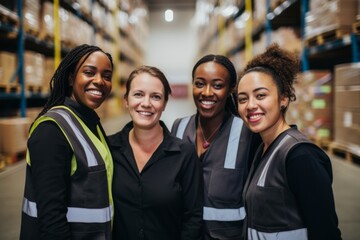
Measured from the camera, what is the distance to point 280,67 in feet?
5.74

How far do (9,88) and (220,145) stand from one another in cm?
405

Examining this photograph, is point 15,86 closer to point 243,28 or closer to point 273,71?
point 273,71

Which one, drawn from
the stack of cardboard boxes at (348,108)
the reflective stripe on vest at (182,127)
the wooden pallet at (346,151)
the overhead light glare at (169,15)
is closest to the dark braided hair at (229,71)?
the reflective stripe on vest at (182,127)

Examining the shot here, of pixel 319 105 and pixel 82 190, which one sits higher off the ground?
pixel 319 105

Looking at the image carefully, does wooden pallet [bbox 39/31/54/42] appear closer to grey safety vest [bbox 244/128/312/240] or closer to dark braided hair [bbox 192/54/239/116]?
dark braided hair [bbox 192/54/239/116]

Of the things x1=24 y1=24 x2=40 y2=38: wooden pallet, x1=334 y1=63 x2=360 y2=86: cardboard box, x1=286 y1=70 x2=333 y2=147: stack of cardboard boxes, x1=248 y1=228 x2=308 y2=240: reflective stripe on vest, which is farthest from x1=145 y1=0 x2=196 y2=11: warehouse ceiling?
x1=248 y1=228 x2=308 y2=240: reflective stripe on vest

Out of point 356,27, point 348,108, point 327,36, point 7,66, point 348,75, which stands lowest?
point 348,108

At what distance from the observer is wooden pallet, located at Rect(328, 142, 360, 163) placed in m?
3.87

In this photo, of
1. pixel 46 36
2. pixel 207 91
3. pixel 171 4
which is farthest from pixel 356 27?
pixel 171 4

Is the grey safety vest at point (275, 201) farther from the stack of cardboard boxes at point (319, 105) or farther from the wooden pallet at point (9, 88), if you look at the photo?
the wooden pallet at point (9, 88)

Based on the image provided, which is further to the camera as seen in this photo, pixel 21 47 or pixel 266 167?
pixel 21 47

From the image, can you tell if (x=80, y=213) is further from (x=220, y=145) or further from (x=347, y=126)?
(x=347, y=126)

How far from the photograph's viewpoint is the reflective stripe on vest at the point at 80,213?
1.59 metres

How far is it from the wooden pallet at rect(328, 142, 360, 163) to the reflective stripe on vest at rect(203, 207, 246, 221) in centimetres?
245
